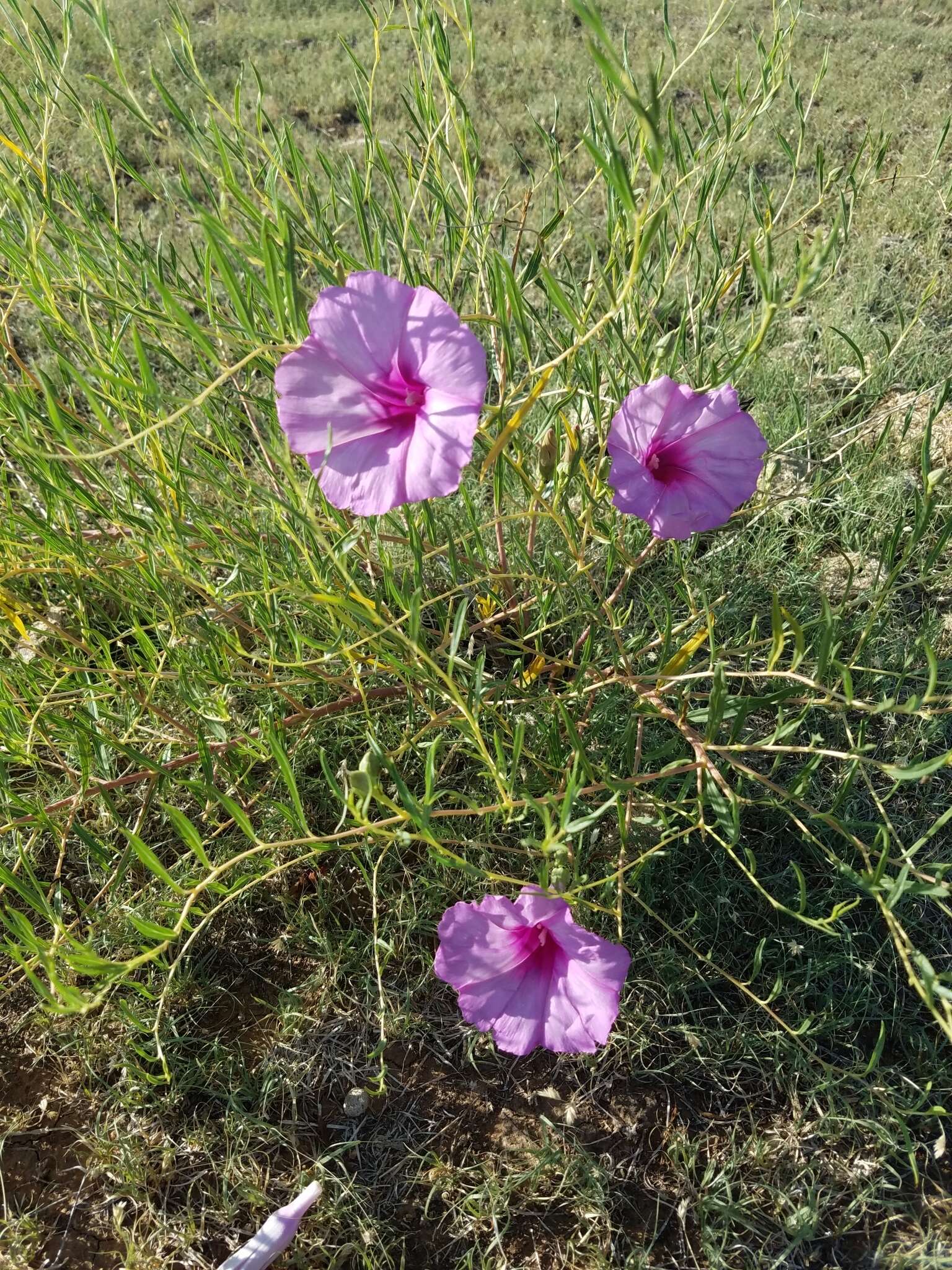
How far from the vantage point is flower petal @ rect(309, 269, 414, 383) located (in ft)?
3.55

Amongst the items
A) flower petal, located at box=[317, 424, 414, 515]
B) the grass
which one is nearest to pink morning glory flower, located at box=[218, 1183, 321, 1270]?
the grass

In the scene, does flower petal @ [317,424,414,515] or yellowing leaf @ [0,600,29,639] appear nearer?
flower petal @ [317,424,414,515]

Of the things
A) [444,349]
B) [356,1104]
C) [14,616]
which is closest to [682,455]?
[444,349]

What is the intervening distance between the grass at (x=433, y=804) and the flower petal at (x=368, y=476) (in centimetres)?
7

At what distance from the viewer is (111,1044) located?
158cm

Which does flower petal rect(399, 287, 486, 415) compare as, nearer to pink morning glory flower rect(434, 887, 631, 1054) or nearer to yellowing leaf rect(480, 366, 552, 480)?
yellowing leaf rect(480, 366, 552, 480)

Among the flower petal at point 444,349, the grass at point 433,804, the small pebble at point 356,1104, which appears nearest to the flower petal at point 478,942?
the grass at point 433,804

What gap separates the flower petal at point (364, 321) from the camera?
1.08 m

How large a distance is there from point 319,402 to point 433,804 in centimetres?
68

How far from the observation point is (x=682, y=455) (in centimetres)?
143

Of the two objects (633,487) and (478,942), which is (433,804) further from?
(633,487)

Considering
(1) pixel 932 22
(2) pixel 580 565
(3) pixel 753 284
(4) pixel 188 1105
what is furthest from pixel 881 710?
(1) pixel 932 22

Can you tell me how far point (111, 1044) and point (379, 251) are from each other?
1.34 meters

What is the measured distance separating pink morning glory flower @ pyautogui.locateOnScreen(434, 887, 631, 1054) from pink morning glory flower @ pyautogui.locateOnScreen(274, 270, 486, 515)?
555mm
